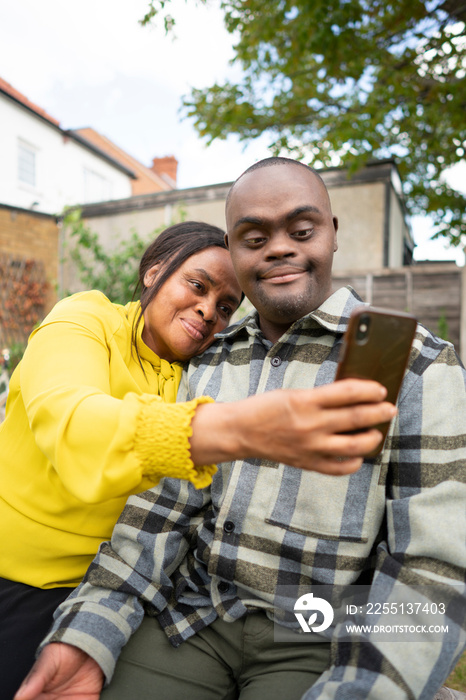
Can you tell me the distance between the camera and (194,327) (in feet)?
6.63

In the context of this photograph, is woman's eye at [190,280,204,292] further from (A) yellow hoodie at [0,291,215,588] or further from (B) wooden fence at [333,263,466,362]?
(B) wooden fence at [333,263,466,362]

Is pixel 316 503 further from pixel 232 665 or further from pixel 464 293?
pixel 464 293

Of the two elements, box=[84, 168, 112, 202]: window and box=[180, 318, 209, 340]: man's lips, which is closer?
box=[180, 318, 209, 340]: man's lips

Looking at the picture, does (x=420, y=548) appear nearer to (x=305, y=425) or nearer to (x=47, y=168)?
(x=305, y=425)

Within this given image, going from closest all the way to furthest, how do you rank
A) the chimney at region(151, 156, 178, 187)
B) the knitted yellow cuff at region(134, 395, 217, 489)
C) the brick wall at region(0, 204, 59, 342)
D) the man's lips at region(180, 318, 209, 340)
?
the knitted yellow cuff at region(134, 395, 217, 489) → the man's lips at region(180, 318, 209, 340) → the brick wall at region(0, 204, 59, 342) → the chimney at region(151, 156, 178, 187)

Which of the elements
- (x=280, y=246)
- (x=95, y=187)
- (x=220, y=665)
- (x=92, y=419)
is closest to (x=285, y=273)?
(x=280, y=246)

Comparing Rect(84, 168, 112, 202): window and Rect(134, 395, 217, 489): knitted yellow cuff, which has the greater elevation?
Rect(84, 168, 112, 202): window

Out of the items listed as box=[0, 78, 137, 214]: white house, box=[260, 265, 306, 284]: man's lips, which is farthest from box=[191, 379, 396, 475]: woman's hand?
box=[0, 78, 137, 214]: white house

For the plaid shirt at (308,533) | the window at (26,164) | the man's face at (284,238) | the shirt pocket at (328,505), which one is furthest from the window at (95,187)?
the shirt pocket at (328,505)

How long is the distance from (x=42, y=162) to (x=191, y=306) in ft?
54.6

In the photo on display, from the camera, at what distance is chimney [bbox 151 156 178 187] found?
83.9 ft

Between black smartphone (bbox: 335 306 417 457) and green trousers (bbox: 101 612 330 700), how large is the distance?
0.93 m

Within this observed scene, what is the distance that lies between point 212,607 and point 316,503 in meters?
0.50

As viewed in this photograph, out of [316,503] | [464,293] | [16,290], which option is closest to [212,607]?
[316,503]
